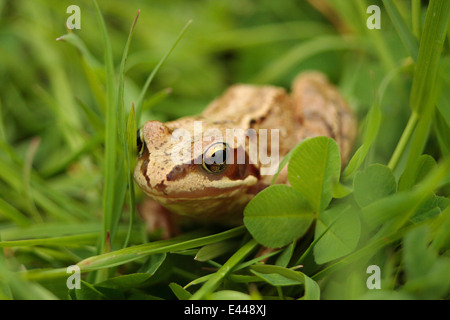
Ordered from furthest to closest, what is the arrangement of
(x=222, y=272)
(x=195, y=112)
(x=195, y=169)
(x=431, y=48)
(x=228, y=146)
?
1. (x=195, y=112)
2. (x=228, y=146)
3. (x=195, y=169)
4. (x=431, y=48)
5. (x=222, y=272)

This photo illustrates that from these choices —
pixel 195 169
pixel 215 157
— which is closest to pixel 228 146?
pixel 215 157

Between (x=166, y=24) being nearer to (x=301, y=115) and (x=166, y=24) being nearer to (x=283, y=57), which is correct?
(x=283, y=57)

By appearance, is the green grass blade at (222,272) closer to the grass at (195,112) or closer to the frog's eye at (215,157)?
the grass at (195,112)

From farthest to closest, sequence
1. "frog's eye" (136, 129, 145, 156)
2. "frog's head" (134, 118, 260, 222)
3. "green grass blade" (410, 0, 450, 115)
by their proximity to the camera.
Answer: "frog's eye" (136, 129, 145, 156), "frog's head" (134, 118, 260, 222), "green grass blade" (410, 0, 450, 115)

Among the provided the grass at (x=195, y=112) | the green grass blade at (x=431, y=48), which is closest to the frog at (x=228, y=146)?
the grass at (x=195, y=112)

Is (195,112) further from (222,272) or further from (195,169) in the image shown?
(222,272)

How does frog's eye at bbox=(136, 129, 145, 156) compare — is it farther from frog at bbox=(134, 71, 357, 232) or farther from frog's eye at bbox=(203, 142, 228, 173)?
frog's eye at bbox=(203, 142, 228, 173)

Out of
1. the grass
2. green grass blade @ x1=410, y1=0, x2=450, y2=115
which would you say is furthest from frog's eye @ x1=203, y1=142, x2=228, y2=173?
green grass blade @ x1=410, y1=0, x2=450, y2=115
